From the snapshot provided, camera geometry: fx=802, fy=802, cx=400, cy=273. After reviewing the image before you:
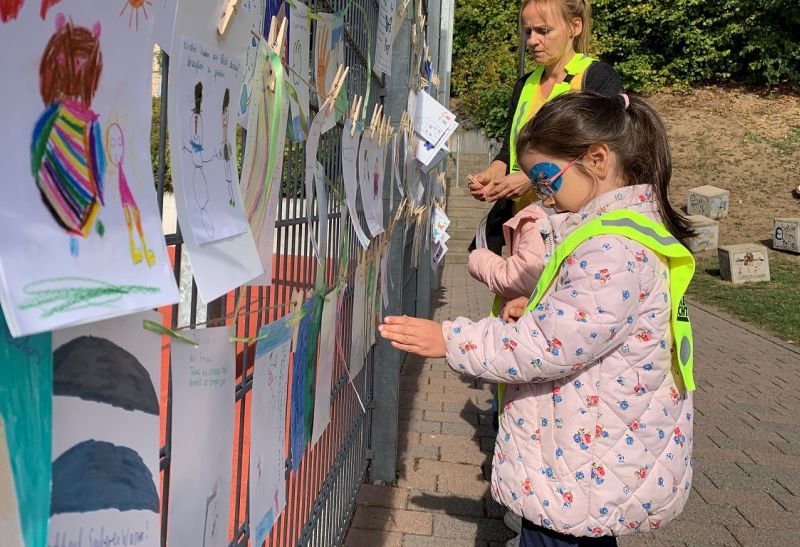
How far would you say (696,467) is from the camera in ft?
16.0

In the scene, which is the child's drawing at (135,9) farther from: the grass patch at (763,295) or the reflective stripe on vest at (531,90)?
the grass patch at (763,295)

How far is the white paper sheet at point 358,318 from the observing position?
8.98ft

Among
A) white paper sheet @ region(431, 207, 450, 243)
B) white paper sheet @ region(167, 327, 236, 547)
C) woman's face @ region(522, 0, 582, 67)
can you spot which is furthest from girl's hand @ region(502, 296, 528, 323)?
white paper sheet @ region(431, 207, 450, 243)

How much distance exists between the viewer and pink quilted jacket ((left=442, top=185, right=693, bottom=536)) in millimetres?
2088

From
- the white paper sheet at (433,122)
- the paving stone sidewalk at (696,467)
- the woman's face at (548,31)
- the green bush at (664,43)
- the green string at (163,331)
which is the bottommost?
the paving stone sidewalk at (696,467)

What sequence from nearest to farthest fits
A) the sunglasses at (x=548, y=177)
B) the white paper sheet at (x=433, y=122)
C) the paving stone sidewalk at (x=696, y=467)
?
the sunglasses at (x=548, y=177) → the paving stone sidewalk at (x=696, y=467) → the white paper sheet at (x=433, y=122)

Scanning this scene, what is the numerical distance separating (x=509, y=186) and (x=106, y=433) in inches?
106

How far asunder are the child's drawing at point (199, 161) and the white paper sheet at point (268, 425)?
15.6 inches

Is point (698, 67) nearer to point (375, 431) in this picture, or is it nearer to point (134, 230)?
point (375, 431)

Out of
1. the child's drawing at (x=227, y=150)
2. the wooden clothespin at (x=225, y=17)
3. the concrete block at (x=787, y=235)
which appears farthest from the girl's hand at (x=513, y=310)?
the concrete block at (x=787, y=235)

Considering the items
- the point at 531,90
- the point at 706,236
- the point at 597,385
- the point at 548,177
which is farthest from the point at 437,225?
the point at 706,236

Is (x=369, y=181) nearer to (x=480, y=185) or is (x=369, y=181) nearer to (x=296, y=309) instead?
(x=480, y=185)

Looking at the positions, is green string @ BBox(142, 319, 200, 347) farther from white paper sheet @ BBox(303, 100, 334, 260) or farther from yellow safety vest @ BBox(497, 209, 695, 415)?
yellow safety vest @ BBox(497, 209, 695, 415)

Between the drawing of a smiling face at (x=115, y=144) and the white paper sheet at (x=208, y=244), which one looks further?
the white paper sheet at (x=208, y=244)
